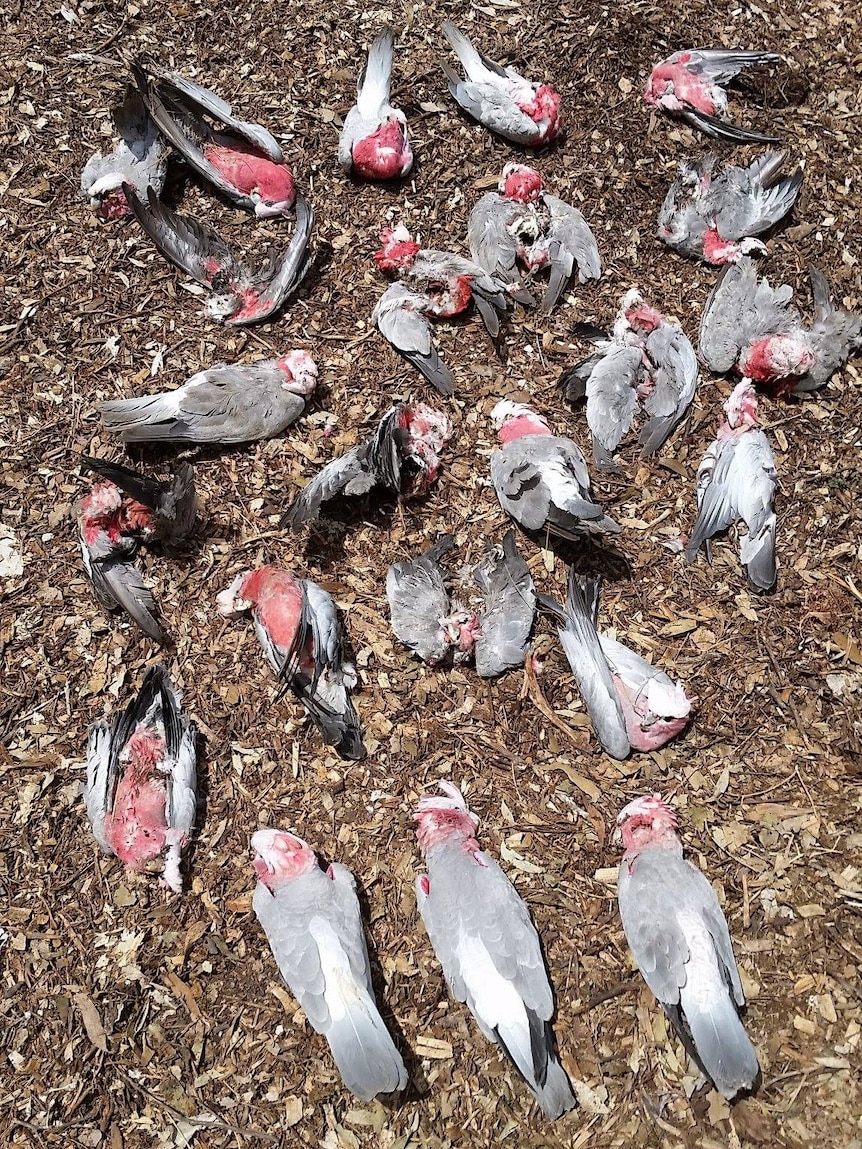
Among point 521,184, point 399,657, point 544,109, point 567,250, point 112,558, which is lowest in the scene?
point 399,657

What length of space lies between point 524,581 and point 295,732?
1.27 meters

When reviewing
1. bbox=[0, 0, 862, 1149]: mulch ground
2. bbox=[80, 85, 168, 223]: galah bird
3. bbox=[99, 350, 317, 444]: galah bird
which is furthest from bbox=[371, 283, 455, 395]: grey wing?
bbox=[80, 85, 168, 223]: galah bird

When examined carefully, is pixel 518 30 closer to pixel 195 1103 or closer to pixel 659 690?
pixel 659 690

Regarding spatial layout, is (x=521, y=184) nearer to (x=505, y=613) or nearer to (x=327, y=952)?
(x=505, y=613)

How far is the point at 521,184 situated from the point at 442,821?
11.2 feet

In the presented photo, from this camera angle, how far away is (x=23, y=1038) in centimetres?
311

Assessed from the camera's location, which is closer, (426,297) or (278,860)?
(278,860)

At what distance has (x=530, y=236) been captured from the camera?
427 centimetres

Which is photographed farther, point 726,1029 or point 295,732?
point 295,732

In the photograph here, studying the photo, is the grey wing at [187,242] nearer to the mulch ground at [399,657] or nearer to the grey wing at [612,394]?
the mulch ground at [399,657]

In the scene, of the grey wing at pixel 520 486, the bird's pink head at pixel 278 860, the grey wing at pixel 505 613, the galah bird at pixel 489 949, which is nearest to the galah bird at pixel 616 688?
the grey wing at pixel 505 613

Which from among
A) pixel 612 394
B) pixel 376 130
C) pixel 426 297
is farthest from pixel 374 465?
pixel 376 130

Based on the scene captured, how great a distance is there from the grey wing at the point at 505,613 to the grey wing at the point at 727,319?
1.60 m

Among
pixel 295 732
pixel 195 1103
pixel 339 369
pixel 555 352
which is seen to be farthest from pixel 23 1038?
pixel 555 352
